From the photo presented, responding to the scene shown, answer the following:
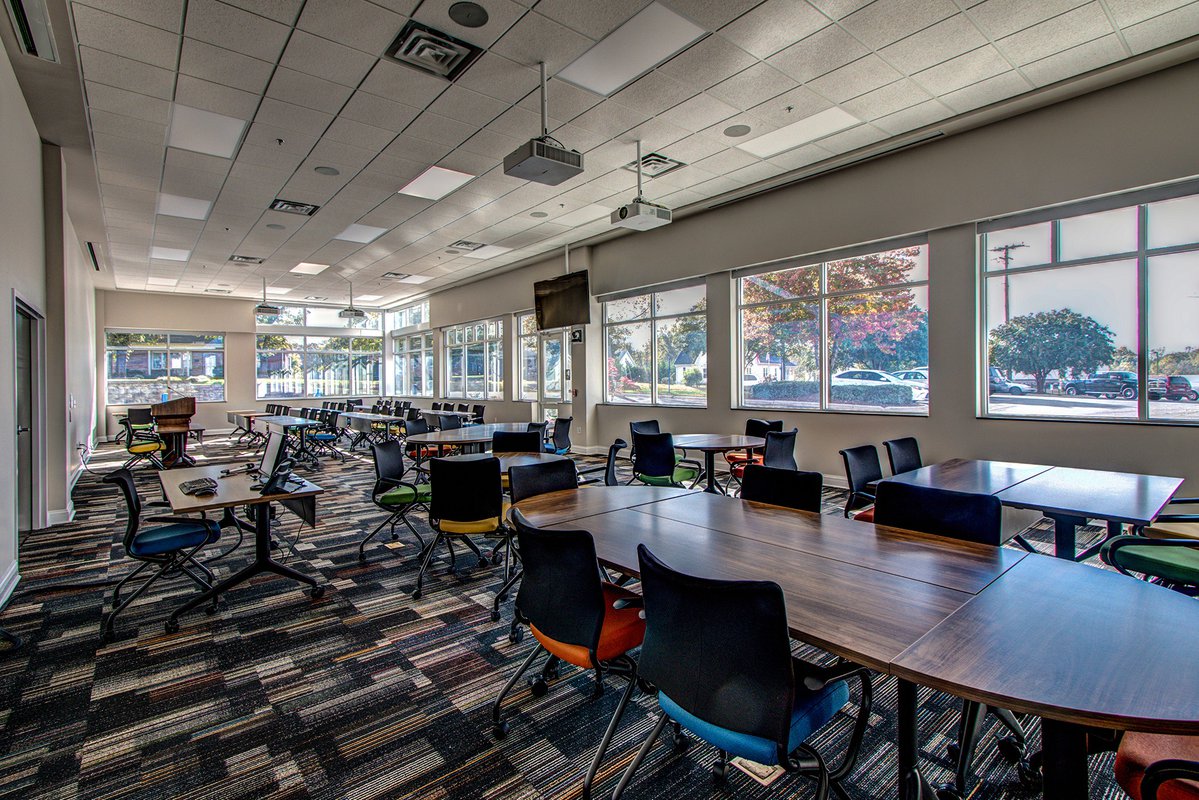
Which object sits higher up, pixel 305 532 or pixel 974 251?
pixel 974 251

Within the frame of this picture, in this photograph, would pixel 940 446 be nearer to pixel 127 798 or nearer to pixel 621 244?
pixel 621 244

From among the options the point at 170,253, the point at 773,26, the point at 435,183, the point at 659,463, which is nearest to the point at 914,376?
the point at 659,463

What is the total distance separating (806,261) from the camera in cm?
703

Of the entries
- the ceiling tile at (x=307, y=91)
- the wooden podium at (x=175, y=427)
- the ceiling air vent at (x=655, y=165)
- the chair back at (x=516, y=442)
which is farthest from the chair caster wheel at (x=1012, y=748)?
the wooden podium at (x=175, y=427)

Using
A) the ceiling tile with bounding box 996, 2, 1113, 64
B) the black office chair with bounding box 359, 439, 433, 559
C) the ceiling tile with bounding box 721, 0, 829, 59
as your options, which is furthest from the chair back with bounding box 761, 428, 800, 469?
the ceiling tile with bounding box 996, 2, 1113, 64

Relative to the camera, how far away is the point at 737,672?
1451 millimetres

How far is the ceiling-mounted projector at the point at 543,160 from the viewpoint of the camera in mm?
4227

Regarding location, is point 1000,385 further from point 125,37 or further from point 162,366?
point 162,366

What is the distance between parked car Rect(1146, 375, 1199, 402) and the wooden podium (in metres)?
11.9

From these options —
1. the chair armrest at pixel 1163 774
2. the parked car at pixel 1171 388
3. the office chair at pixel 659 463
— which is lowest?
the chair armrest at pixel 1163 774

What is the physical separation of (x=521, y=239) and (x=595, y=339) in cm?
213

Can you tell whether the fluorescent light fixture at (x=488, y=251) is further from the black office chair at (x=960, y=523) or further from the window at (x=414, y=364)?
the black office chair at (x=960, y=523)

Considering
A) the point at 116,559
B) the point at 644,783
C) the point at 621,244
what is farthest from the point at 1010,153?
the point at 116,559

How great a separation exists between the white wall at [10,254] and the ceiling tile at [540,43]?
3.42 metres
